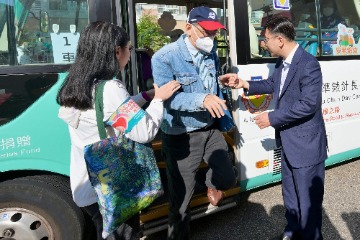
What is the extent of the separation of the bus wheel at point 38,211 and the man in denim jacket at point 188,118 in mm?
731

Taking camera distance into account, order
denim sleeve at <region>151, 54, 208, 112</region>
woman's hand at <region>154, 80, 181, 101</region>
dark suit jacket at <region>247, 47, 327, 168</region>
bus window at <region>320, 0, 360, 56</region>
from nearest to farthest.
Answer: woman's hand at <region>154, 80, 181, 101</region> → denim sleeve at <region>151, 54, 208, 112</region> → dark suit jacket at <region>247, 47, 327, 168</region> → bus window at <region>320, 0, 360, 56</region>

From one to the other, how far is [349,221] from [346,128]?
3.98 feet

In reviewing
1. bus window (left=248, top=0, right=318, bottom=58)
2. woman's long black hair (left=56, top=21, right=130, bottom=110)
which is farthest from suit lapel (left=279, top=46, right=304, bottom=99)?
woman's long black hair (left=56, top=21, right=130, bottom=110)

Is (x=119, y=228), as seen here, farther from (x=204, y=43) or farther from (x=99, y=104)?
(x=204, y=43)

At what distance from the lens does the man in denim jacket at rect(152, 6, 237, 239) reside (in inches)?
94.1

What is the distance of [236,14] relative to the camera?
10.1 feet

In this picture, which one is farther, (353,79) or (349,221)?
(353,79)

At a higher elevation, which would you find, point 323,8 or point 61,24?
point 323,8

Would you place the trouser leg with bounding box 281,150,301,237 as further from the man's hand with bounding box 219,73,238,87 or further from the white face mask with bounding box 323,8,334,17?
the white face mask with bounding box 323,8,334,17

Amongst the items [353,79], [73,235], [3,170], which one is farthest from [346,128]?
[3,170]

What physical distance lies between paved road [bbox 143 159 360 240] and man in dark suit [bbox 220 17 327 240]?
0.48 metres

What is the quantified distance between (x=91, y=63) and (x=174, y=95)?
0.79 m

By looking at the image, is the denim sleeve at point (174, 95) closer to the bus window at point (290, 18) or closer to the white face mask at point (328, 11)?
the bus window at point (290, 18)

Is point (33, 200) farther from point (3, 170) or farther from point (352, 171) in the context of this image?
point (352, 171)
